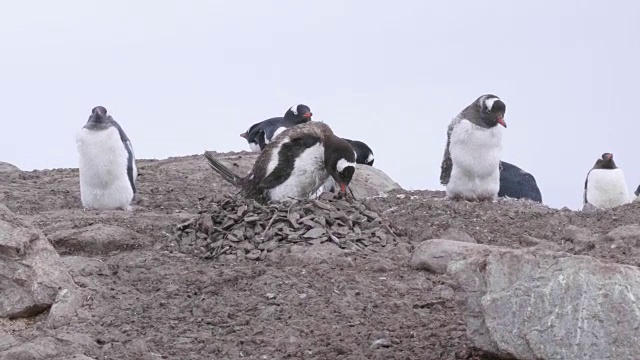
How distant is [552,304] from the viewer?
5340 millimetres

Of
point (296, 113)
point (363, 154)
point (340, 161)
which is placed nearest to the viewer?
point (340, 161)

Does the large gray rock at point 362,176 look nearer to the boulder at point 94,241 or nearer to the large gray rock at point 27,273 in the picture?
the boulder at point 94,241

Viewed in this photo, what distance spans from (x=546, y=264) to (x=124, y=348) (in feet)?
9.00

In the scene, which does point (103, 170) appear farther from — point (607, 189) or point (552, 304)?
point (607, 189)

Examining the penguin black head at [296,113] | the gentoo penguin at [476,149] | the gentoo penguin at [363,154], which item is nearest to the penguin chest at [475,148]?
the gentoo penguin at [476,149]

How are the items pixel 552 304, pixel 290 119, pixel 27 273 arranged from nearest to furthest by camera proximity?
pixel 552 304 → pixel 27 273 → pixel 290 119

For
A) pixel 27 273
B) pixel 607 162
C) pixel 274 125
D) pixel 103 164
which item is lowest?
pixel 27 273

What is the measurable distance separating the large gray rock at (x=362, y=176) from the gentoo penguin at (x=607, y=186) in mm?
3018

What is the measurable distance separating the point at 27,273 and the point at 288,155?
3.27m

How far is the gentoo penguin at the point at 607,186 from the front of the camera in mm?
16547

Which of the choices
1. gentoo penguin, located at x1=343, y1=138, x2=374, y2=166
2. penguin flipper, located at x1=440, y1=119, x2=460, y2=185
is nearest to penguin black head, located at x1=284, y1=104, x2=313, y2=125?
gentoo penguin, located at x1=343, y1=138, x2=374, y2=166

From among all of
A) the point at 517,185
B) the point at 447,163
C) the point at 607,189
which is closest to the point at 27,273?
the point at 447,163

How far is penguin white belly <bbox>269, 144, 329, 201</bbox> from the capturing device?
10000mm

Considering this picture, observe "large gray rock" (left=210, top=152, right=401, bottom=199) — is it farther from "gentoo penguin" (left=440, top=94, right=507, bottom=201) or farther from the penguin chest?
the penguin chest
